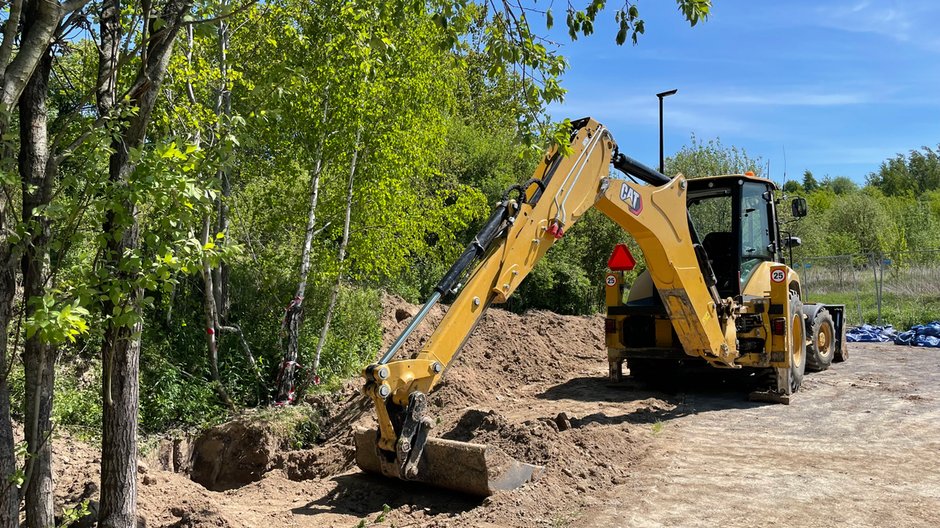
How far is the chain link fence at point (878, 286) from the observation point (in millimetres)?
18297

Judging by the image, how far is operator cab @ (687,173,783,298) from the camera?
31.1 feet

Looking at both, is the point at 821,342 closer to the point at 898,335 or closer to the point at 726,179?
the point at 726,179

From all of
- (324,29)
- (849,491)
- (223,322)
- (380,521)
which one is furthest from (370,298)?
(849,491)

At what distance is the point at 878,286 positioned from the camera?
18.6 meters

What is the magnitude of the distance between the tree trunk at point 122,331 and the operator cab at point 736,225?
6.77 metres

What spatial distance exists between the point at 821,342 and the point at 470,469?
8.18 metres

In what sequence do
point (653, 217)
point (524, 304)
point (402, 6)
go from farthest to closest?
point (524, 304)
point (653, 217)
point (402, 6)

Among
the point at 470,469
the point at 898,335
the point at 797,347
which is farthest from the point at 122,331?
the point at 898,335

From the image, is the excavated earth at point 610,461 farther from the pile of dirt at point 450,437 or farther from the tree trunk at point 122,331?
the tree trunk at point 122,331

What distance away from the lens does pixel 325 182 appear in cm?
1028

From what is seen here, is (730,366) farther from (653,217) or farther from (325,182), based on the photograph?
(325,182)

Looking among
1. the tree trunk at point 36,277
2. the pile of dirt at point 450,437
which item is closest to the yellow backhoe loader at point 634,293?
the pile of dirt at point 450,437

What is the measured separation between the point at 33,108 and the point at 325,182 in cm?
590

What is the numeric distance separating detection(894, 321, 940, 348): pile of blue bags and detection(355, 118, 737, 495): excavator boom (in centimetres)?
875
